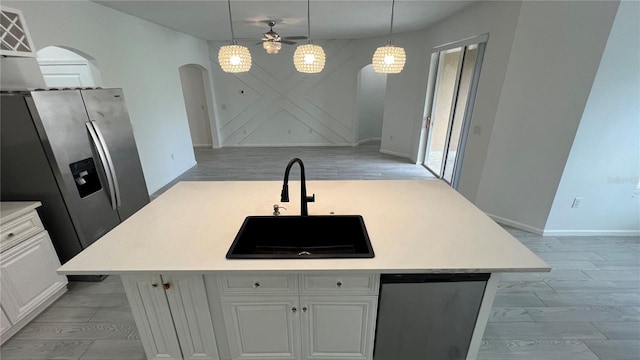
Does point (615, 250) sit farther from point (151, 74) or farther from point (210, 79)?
point (210, 79)

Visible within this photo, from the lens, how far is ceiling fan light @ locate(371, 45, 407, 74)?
6.20ft

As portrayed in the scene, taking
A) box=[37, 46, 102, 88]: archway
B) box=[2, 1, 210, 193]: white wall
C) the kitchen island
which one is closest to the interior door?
box=[2, 1, 210, 193]: white wall

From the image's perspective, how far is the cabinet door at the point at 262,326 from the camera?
1.40 m

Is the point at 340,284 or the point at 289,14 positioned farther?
the point at 289,14

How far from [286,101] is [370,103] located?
2466mm

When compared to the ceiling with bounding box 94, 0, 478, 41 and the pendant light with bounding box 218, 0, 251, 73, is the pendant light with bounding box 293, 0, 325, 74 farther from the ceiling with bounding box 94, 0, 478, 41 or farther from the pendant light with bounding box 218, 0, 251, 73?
the ceiling with bounding box 94, 0, 478, 41

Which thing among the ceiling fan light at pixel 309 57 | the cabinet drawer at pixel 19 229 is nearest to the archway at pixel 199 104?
the cabinet drawer at pixel 19 229

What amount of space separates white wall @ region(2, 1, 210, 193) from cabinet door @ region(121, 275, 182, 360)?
2286 millimetres

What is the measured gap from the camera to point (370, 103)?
7.68 metres

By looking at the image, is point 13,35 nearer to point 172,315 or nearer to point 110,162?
point 110,162

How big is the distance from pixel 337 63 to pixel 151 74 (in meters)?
4.17

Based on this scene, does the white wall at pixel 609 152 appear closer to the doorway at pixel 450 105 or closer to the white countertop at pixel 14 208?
the doorway at pixel 450 105

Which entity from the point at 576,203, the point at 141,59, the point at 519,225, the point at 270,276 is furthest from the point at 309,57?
the point at 141,59

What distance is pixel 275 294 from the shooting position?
138 cm
